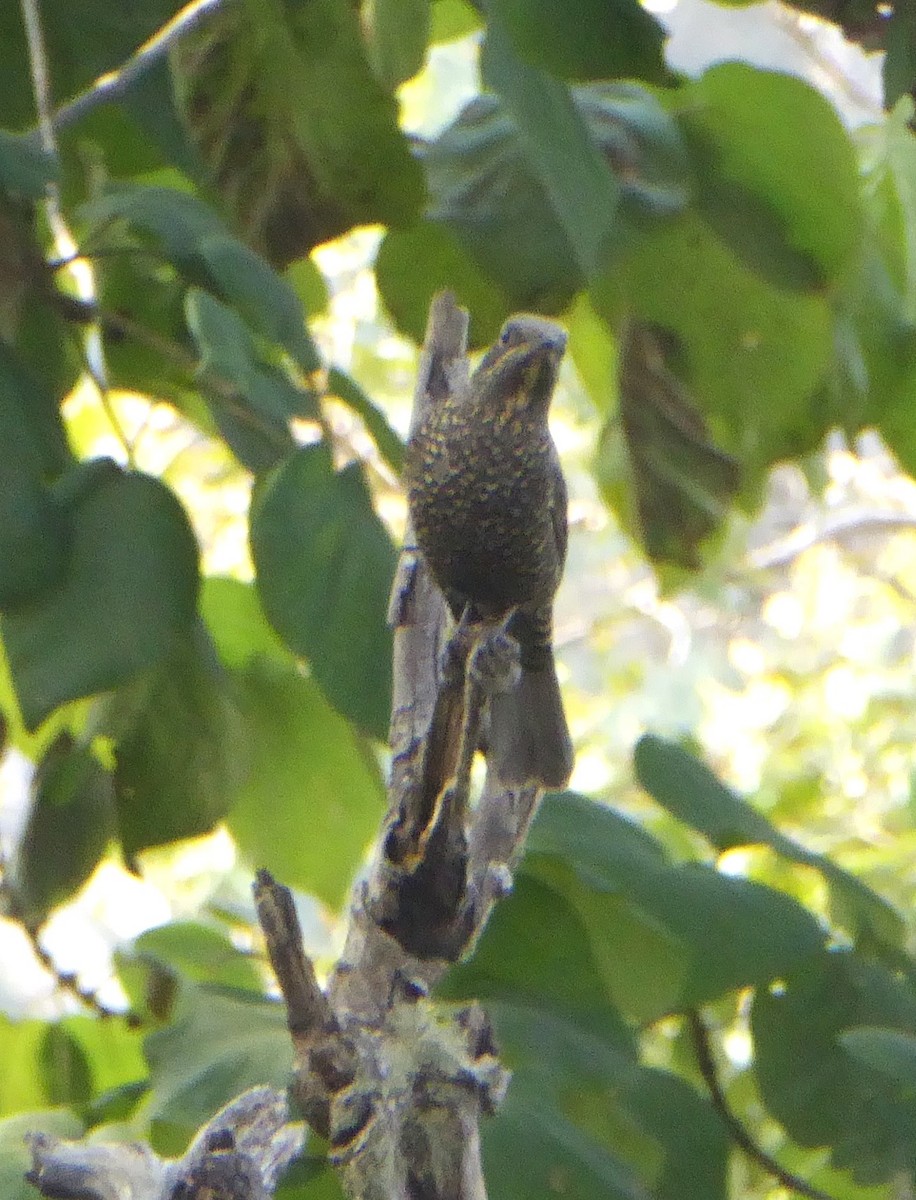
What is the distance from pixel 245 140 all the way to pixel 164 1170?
967 millimetres

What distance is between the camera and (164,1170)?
0.59 m

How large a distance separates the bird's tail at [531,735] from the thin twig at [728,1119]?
43 cm

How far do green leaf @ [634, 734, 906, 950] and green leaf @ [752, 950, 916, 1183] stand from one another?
1.7 inches

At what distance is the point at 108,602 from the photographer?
93 centimetres

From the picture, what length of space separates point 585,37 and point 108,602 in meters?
0.41

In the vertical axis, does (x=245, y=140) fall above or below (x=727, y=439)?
above

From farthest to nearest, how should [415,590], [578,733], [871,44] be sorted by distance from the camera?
[578,733] < [871,44] < [415,590]

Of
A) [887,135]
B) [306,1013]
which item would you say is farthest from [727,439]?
[306,1013]

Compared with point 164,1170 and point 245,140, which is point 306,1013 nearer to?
point 164,1170

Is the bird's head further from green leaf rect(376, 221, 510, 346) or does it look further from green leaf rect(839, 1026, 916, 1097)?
green leaf rect(376, 221, 510, 346)

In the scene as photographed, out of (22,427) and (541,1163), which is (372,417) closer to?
(22,427)

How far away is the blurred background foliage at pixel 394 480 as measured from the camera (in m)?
0.93

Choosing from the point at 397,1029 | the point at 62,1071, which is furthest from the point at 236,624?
the point at 397,1029

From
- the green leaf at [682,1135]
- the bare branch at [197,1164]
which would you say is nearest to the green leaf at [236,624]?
the green leaf at [682,1135]
